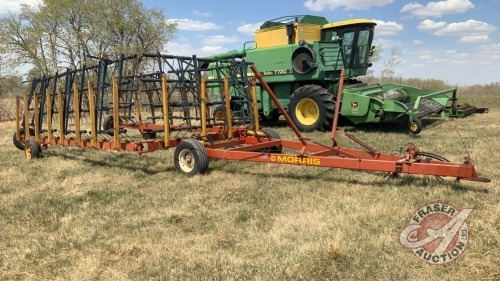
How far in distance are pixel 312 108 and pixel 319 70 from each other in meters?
1.11

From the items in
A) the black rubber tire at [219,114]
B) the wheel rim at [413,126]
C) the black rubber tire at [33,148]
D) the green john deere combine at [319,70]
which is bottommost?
the black rubber tire at [33,148]

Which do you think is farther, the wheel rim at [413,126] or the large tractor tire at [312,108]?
the large tractor tire at [312,108]

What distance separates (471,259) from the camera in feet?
10.3

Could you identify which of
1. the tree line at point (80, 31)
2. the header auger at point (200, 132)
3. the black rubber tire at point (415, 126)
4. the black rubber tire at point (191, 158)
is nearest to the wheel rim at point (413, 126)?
the black rubber tire at point (415, 126)

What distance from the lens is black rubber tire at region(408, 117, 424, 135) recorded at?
1014 cm

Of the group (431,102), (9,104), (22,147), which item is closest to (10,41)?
(9,104)

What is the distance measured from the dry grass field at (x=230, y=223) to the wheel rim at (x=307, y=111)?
4.88 metres

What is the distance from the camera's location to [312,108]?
1186 cm

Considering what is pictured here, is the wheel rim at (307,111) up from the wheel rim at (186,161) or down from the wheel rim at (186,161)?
up

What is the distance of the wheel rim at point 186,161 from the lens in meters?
6.60

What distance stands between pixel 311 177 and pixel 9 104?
25.3m

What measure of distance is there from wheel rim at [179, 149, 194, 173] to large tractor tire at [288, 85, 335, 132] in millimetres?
5537

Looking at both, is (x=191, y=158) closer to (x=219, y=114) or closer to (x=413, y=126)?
(x=413, y=126)

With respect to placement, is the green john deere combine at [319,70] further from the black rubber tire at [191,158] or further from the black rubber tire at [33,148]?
the black rubber tire at [33,148]
